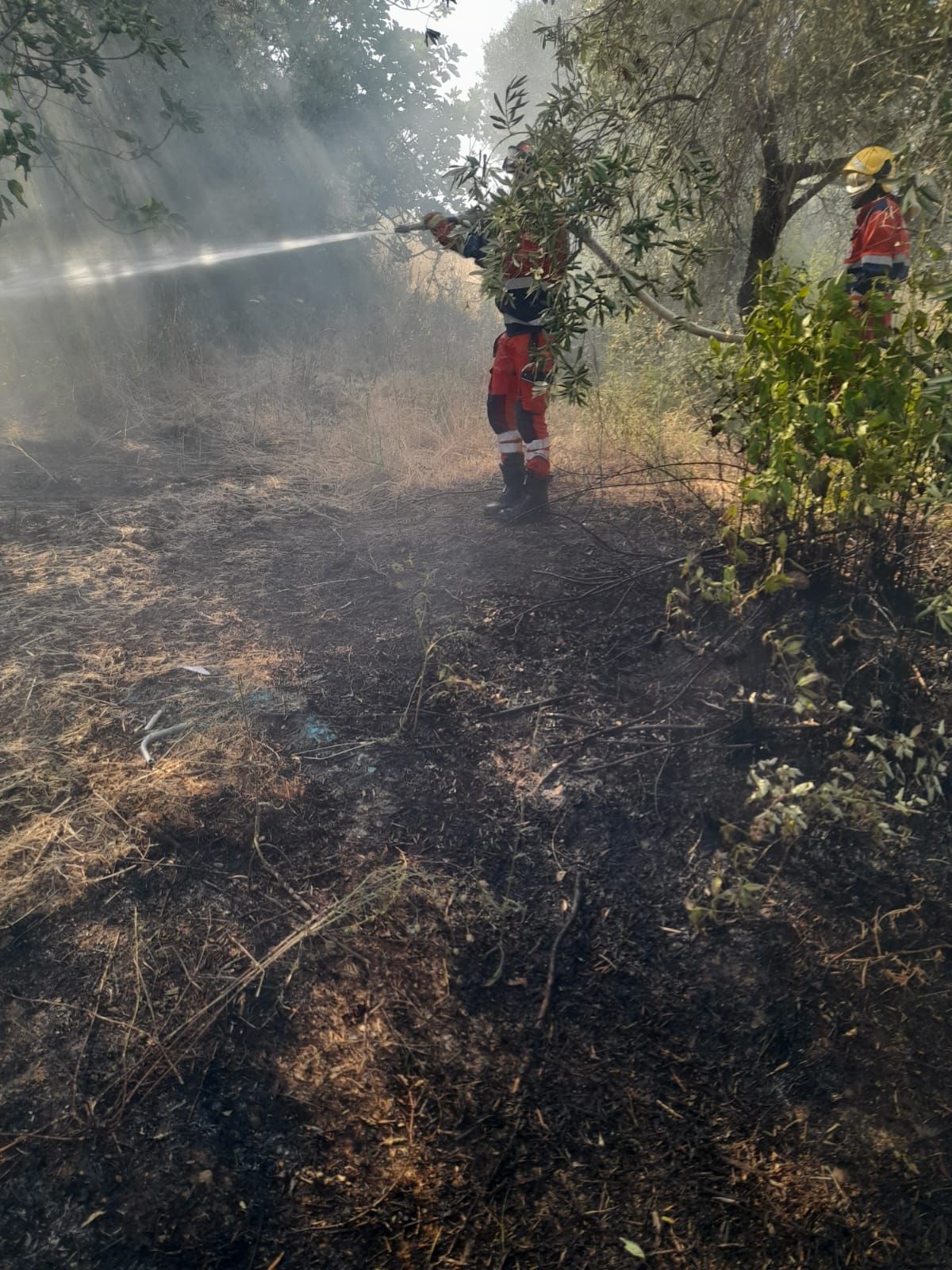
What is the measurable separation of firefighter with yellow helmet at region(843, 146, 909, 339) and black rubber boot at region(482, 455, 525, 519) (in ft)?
6.80

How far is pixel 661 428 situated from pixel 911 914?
148 inches

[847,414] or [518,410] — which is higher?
[847,414]

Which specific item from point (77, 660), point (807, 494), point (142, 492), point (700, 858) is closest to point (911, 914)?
point (700, 858)

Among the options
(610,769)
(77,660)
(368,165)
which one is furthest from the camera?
(368,165)

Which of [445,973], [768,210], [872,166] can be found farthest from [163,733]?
[768,210]

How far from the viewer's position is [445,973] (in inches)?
91.0

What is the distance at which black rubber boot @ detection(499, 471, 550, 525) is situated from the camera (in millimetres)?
4977

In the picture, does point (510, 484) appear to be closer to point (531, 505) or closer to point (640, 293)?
point (531, 505)

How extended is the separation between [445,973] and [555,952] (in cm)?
33

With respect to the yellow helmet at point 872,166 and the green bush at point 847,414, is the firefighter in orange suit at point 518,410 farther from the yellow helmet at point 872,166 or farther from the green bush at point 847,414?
the green bush at point 847,414

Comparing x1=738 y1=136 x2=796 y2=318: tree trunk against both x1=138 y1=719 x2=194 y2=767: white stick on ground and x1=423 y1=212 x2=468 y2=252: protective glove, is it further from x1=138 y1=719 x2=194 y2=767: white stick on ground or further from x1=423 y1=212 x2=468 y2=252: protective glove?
x1=138 y1=719 x2=194 y2=767: white stick on ground

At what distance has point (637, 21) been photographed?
422cm

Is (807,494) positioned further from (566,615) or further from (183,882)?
(183,882)

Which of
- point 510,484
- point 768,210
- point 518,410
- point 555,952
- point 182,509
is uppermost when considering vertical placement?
point 768,210
